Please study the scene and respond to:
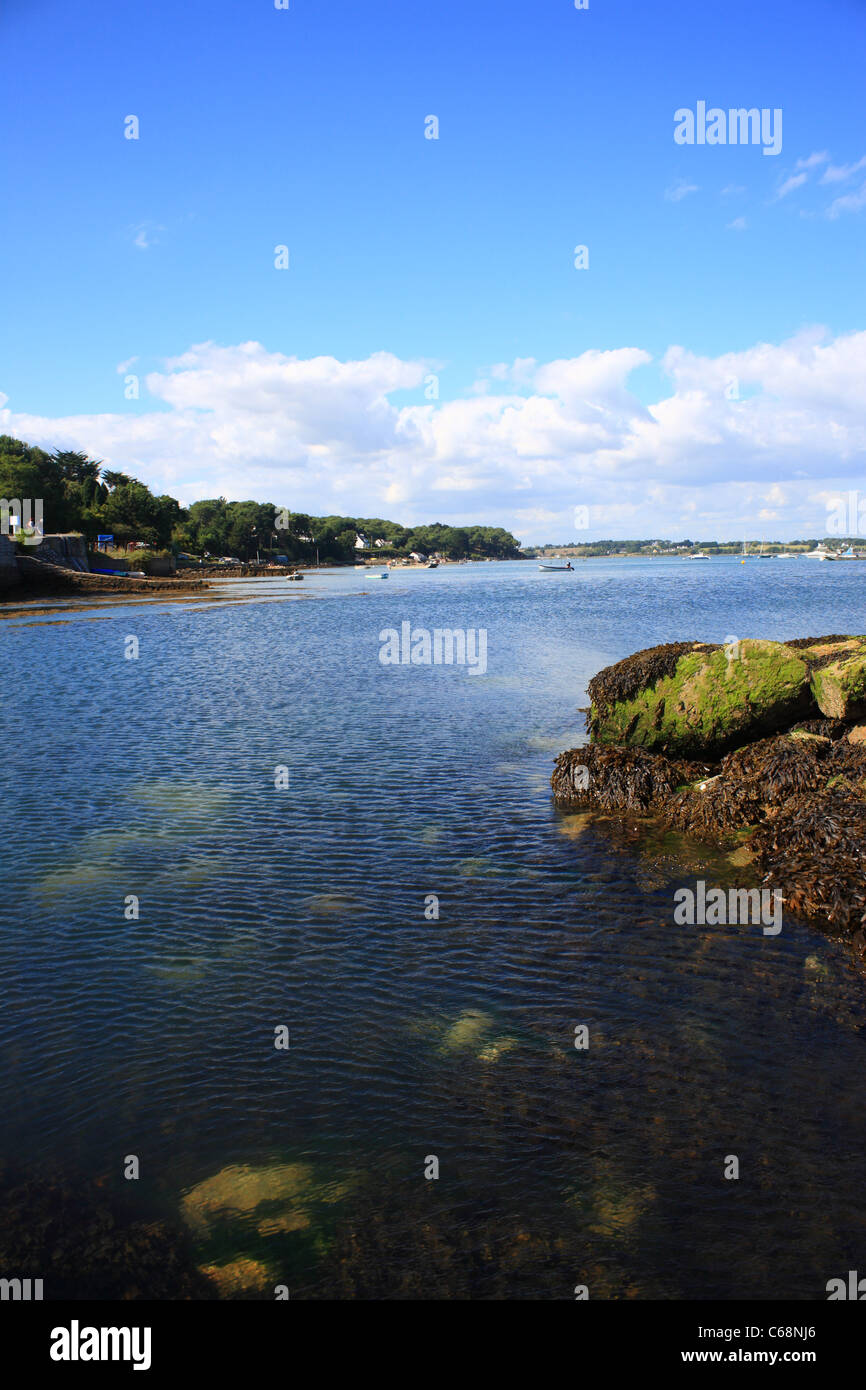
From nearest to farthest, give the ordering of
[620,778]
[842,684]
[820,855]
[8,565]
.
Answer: [820,855] → [842,684] → [620,778] → [8,565]

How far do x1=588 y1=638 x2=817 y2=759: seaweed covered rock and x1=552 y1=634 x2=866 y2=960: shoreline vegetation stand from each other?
2 cm

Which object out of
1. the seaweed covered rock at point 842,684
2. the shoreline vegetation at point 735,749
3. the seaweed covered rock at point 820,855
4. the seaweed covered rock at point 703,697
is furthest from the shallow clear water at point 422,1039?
the seaweed covered rock at point 842,684

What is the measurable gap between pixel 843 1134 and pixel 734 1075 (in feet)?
3.40

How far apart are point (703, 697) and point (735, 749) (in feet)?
4.42

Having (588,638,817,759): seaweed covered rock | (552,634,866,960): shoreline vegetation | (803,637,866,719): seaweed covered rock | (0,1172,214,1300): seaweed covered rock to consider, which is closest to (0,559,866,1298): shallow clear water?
(0,1172,214,1300): seaweed covered rock

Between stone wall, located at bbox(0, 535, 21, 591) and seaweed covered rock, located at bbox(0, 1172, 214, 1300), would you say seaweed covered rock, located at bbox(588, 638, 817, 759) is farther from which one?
stone wall, located at bbox(0, 535, 21, 591)

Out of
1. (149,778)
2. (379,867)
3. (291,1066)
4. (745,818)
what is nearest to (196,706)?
(149,778)

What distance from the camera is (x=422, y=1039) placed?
848 centimetres

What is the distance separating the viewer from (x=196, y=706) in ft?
93.2

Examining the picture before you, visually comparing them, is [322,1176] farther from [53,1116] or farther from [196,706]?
[196,706]

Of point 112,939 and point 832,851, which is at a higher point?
point 832,851

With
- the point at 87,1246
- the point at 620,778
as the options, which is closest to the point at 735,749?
the point at 620,778

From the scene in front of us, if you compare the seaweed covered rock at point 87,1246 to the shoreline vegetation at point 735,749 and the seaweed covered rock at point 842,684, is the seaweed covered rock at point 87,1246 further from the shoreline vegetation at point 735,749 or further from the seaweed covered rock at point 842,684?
the seaweed covered rock at point 842,684

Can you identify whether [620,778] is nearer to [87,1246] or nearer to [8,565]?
[87,1246]
